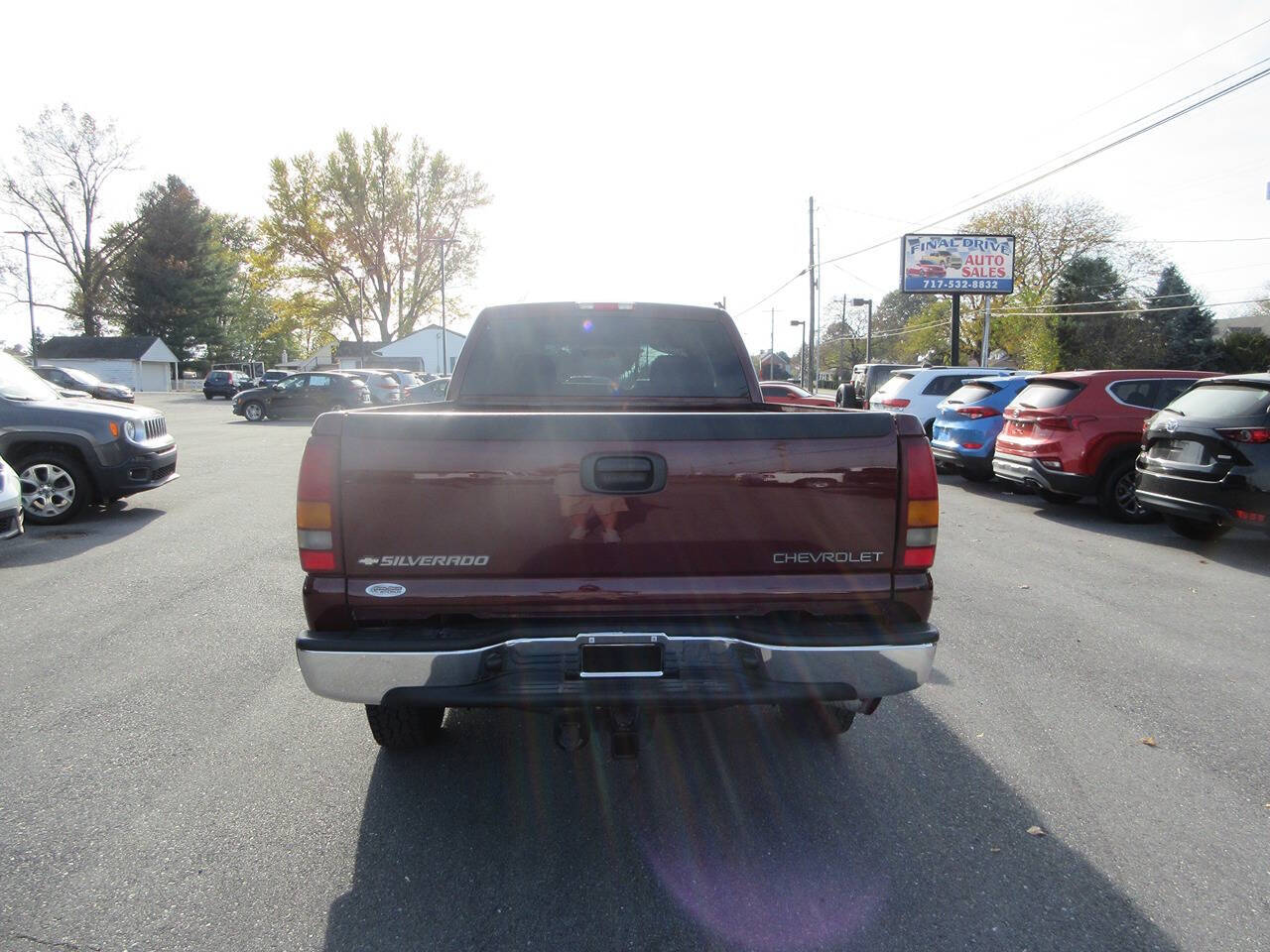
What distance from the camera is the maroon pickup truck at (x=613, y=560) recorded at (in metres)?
2.64

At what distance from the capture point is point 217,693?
4203 mm

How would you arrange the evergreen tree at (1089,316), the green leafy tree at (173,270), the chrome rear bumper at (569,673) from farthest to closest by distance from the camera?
1. the green leafy tree at (173,270)
2. the evergreen tree at (1089,316)
3. the chrome rear bumper at (569,673)

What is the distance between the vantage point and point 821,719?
3828mm

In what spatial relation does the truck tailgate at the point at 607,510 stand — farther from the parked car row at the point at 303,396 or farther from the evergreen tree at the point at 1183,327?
the evergreen tree at the point at 1183,327

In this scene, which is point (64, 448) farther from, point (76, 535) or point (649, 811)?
point (649, 811)

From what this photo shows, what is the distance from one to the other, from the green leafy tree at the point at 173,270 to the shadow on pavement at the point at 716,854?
232 feet

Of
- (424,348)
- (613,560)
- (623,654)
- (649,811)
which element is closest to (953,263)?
(649,811)

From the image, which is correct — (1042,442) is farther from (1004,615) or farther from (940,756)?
(940,756)

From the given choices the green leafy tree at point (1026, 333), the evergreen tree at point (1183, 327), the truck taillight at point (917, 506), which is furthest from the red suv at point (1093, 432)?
the green leafy tree at point (1026, 333)

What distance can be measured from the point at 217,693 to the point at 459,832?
196 cm

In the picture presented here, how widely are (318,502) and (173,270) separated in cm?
7220

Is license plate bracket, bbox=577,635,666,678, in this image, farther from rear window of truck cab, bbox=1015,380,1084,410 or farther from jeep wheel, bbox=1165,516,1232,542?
rear window of truck cab, bbox=1015,380,1084,410

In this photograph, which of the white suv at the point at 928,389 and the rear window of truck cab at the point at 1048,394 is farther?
the white suv at the point at 928,389

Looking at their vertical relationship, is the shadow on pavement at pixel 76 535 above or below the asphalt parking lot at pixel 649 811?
above
